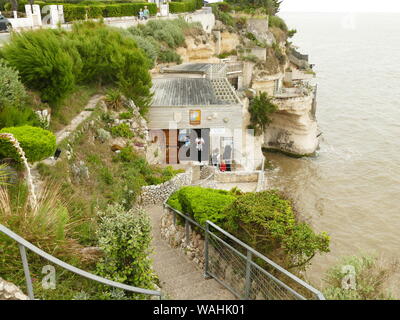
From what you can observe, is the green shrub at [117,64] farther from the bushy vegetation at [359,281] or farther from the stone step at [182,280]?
the bushy vegetation at [359,281]

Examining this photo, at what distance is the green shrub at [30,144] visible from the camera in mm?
7766

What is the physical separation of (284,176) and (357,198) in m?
5.99

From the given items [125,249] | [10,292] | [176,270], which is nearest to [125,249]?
[125,249]

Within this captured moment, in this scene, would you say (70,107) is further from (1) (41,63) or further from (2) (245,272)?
(2) (245,272)

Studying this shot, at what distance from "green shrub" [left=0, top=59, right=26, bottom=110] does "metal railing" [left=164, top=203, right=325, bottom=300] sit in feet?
22.2

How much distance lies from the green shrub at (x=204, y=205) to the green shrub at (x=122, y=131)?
5.95 m

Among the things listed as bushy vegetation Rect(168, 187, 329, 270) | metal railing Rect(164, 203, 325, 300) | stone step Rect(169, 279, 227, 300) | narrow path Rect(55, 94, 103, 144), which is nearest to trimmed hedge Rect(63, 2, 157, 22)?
narrow path Rect(55, 94, 103, 144)

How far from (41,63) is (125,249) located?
898 cm

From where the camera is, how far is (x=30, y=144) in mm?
7934

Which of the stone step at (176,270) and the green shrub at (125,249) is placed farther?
the stone step at (176,270)

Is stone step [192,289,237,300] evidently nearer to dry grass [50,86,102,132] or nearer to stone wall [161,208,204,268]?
stone wall [161,208,204,268]

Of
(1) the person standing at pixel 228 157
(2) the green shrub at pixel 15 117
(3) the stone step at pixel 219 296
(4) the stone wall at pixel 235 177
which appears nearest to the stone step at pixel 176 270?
(3) the stone step at pixel 219 296

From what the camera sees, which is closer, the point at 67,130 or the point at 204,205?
the point at 204,205

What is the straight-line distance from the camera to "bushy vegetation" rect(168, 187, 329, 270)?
6.44 m
